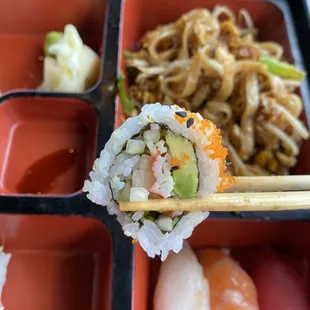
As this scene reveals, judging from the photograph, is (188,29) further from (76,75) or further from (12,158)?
(12,158)

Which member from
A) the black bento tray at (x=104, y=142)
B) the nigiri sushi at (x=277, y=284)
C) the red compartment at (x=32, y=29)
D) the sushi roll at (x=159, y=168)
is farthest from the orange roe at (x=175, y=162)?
the red compartment at (x=32, y=29)

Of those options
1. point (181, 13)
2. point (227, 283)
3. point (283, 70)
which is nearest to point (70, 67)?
point (181, 13)

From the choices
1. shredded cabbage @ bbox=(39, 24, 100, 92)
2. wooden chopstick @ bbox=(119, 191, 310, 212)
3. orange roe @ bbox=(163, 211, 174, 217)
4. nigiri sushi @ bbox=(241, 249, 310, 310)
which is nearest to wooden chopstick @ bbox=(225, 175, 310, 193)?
wooden chopstick @ bbox=(119, 191, 310, 212)

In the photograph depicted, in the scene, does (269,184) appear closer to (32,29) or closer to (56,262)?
(56,262)

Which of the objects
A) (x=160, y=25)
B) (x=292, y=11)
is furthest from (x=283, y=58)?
(x=160, y=25)

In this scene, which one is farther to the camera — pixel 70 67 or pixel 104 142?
pixel 70 67
